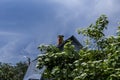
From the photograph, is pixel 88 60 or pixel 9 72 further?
pixel 9 72

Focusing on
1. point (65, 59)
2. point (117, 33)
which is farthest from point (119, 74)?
point (65, 59)

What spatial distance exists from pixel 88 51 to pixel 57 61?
1.32 metres

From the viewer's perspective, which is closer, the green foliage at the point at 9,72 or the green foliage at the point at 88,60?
the green foliage at the point at 88,60

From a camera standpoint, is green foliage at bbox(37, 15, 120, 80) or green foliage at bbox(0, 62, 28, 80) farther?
green foliage at bbox(0, 62, 28, 80)

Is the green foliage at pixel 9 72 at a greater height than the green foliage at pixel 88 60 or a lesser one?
greater

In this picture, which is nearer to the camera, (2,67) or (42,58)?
A: (42,58)

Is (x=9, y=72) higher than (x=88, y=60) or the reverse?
higher

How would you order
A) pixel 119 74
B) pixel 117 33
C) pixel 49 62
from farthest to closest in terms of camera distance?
pixel 49 62, pixel 117 33, pixel 119 74

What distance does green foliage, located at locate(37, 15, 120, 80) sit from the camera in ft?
40.8

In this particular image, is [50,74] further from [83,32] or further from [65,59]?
[83,32]

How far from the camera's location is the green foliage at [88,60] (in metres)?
12.4

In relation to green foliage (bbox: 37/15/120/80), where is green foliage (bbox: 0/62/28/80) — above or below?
above

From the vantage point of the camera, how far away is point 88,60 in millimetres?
14664

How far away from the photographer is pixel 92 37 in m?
16.3
